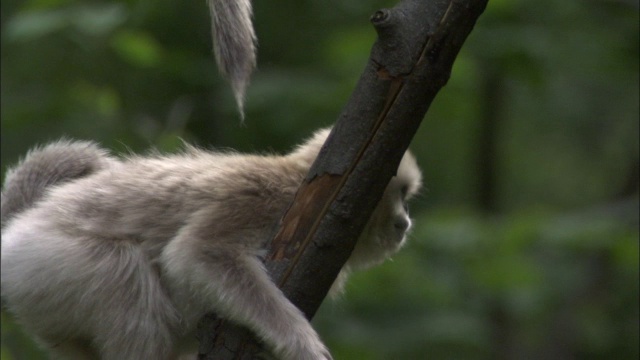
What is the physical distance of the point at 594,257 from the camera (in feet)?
32.4

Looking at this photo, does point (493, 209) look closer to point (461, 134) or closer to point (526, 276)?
point (461, 134)

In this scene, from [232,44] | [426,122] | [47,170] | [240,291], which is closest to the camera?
[240,291]

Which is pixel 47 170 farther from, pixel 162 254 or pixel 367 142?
pixel 367 142

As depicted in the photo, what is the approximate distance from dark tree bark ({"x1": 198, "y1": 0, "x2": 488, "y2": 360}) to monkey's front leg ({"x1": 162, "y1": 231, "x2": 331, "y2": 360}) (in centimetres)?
9

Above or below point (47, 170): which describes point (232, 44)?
above

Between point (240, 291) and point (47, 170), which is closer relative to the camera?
point (240, 291)

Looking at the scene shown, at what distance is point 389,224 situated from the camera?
17.5 feet

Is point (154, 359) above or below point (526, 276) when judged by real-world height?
above

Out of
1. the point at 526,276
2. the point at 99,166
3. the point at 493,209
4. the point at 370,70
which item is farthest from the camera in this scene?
the point at 493,209

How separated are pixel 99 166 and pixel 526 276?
382cm

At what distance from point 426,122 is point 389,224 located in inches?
179

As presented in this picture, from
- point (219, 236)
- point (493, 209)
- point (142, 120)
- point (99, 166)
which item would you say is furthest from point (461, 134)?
point (219, 236)

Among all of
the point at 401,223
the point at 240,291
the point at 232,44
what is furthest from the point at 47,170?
the point at 401,223

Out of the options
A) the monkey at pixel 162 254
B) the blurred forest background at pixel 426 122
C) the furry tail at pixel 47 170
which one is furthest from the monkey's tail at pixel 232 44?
the blurred forest background at pixel 426 122
